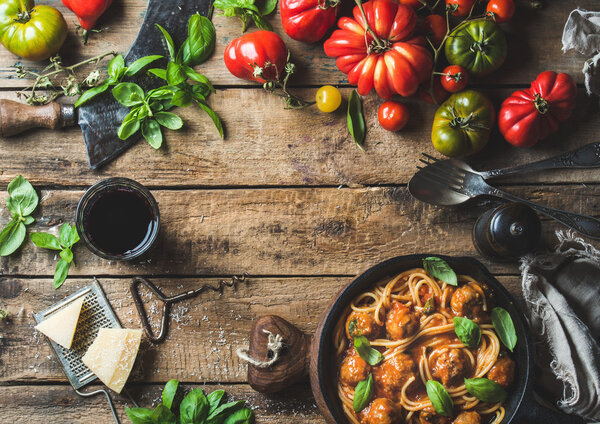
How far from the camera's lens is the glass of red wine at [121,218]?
4.61ft

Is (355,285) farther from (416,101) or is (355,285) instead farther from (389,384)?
(416,101)

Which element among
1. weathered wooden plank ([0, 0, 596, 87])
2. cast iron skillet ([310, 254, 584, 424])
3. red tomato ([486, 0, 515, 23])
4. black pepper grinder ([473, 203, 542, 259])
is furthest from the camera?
weathered wooden plank ([0, 0, 596, 87])

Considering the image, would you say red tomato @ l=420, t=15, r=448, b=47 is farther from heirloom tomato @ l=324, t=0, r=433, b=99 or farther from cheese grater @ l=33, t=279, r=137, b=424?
cheese grater @ l=33, t=279, r=137, b=424

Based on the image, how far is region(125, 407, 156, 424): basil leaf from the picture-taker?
55.8 inches

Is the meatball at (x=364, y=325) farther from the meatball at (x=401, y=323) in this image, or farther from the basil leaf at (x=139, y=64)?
the basil leaf at (x=139, y=64)

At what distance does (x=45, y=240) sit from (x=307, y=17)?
101cm

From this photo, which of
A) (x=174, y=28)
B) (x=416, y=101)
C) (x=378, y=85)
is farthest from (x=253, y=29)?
(x=416, y=101)

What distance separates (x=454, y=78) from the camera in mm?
1462

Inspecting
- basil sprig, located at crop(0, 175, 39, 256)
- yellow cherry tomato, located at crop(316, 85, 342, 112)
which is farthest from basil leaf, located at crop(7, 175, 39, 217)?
yellow cherry tomato, located at crop(316, 85, 342, 112)

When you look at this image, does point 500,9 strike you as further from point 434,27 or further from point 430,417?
point 430,417

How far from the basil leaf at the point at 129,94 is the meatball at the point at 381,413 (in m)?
1.08

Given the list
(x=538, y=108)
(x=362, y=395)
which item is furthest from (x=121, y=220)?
(x=538, y=108)

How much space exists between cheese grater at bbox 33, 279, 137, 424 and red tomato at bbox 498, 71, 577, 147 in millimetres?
1298

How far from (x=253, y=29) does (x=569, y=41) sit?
966 mm
